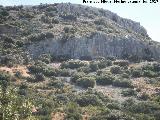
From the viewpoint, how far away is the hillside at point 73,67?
54.2m

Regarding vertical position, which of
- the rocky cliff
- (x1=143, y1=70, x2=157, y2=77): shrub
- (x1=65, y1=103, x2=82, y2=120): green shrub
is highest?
the rocky cliff

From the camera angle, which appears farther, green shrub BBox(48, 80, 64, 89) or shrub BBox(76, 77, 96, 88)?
shrub BBox(76, 77, 96, 88)

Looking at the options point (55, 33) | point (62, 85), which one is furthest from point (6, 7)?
point (62, 85)

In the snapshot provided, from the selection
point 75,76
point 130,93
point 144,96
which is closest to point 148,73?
point 130,93

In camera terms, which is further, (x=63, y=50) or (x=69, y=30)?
(x=69, y=30)

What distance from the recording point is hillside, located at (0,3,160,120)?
178ft

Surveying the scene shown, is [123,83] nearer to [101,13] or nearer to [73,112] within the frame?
[73,112]

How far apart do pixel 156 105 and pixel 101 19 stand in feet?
185

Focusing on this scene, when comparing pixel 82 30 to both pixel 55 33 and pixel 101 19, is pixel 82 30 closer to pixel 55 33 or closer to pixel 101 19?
pixel 55 33

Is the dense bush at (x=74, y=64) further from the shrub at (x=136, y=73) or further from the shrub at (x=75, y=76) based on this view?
the shrub at (x=136, y=73)

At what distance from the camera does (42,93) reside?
6150 cm

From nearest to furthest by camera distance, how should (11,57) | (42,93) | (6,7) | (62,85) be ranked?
(42,93) → (62,85) → (11,57) → (6,7)

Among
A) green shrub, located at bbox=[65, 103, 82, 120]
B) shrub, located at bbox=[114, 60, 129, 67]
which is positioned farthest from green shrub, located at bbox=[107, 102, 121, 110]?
shrub, located at bbox=[114, 60, 129, 67]

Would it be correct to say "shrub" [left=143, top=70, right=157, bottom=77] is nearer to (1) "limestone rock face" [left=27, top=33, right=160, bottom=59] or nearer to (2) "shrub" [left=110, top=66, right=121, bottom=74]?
(2) "shrub" [left=110, top=66, right=121, bottom=74]
